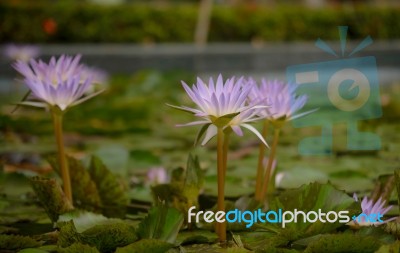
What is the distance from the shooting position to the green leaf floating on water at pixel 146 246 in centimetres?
66

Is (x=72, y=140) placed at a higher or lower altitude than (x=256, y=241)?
higher

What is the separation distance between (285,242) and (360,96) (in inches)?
7.9

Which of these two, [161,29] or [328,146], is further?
[161,29]

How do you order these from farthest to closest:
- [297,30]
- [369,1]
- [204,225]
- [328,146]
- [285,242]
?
1. [369,1]
2. [297,30]
3. [328,146]
4. [204,225]
5. [285,242]

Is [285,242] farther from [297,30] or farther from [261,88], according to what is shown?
[297,30]

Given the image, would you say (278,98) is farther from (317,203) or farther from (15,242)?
(15,242)

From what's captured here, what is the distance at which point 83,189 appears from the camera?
942 mm

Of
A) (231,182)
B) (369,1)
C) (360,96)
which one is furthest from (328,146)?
(369,1)

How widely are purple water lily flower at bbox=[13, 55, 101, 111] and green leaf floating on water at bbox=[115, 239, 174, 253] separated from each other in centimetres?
19

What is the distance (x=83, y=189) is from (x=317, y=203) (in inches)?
13.9

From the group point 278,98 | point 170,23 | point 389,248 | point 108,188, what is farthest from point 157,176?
point 170,23

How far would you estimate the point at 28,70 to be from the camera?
2.51ft

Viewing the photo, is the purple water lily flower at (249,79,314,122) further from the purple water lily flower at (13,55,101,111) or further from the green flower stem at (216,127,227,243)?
the purple water lily flower at (13,55,101,111)

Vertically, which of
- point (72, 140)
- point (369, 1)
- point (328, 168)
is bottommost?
point (328, 168)
